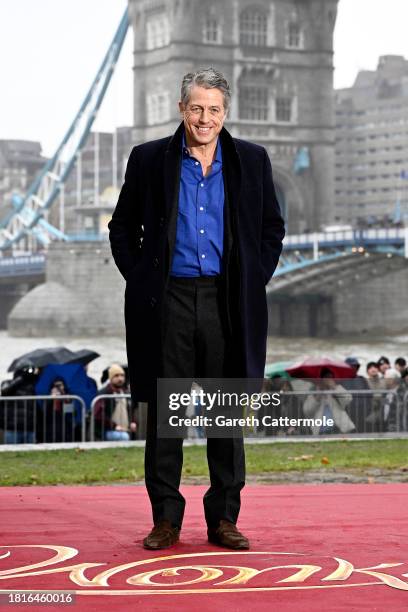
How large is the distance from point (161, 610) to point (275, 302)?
1767 inches

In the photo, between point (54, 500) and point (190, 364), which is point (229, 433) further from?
point (54, 500)

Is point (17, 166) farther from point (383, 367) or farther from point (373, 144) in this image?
point (383, 367)

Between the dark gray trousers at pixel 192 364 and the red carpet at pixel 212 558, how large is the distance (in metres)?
0.10

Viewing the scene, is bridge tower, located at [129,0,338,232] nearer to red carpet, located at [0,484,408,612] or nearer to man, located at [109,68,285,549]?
red carpet, located at [0,484,408,612]

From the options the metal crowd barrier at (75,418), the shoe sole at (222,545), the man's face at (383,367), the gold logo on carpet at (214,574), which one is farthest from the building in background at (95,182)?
the gold logo on carpet at (214,574)

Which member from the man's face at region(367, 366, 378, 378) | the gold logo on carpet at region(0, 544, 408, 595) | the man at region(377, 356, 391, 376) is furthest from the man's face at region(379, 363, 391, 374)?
the gold logo on carpet at region(0, 544, 408, 595)

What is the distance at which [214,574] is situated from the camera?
304 cm

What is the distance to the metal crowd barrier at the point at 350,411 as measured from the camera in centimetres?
902

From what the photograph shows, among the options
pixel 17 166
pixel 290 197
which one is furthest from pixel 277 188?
pixel 17 166

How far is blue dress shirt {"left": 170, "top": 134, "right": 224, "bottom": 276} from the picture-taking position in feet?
11.6

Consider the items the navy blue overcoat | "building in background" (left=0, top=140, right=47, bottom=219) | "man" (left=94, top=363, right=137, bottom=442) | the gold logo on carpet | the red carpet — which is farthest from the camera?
"building in background" (left=0, top=140, right=47, bottom=219)

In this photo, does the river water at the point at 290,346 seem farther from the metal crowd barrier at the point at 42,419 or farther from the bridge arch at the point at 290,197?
the metal crowd barrier at the point at 42,419

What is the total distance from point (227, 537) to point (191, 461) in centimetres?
390

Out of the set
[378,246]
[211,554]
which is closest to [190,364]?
[211,554]
